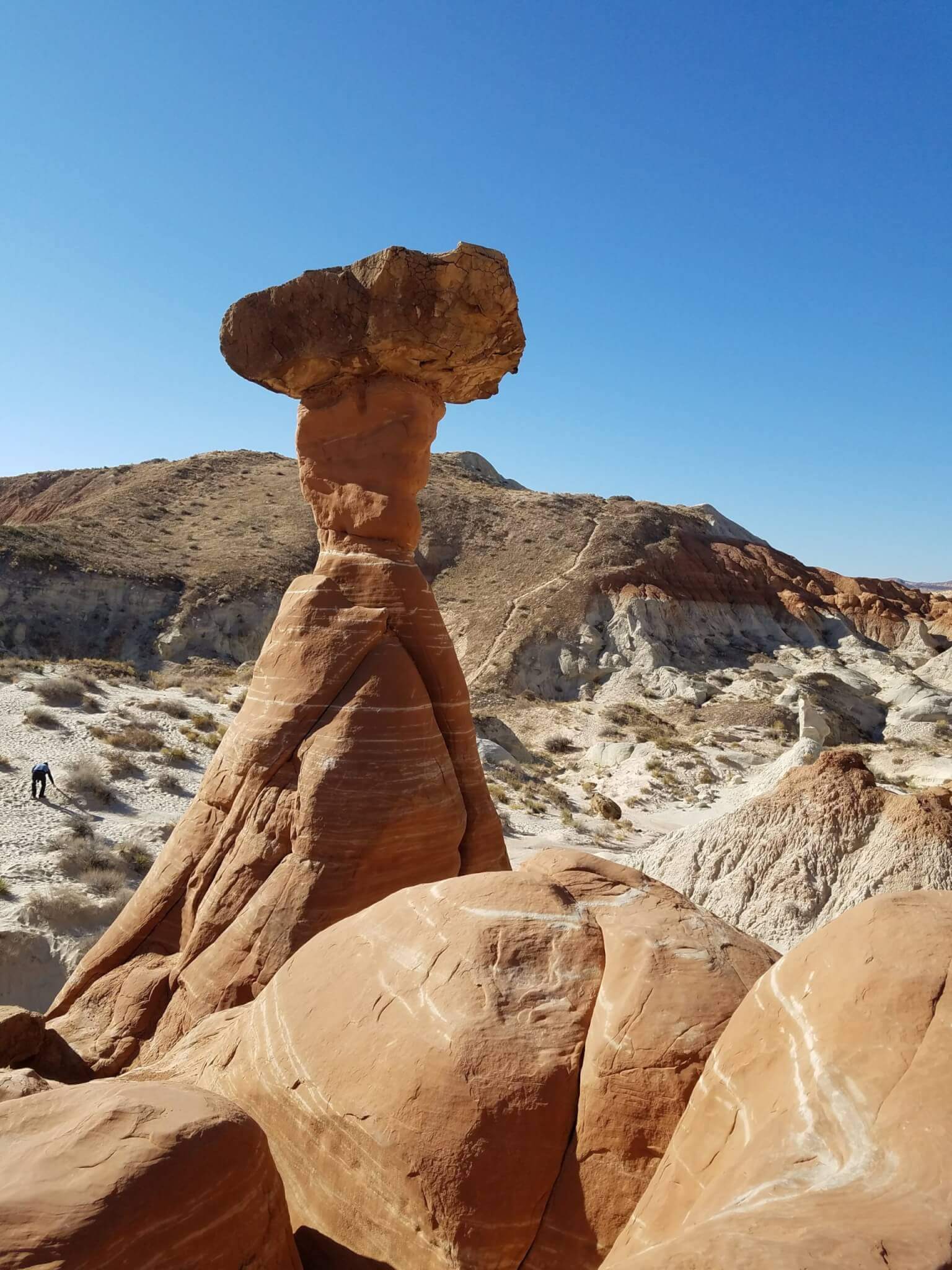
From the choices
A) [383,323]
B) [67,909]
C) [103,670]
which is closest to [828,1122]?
[383,323]

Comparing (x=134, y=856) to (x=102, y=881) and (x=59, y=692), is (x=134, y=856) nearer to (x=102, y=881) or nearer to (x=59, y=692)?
(x=102, y=881)

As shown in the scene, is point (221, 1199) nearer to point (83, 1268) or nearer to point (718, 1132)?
point (83, 1268)

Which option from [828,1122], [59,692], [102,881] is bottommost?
[102,881]

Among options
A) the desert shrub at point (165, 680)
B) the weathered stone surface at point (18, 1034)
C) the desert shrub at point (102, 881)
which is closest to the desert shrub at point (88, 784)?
the desert shrub at point (102, 881)

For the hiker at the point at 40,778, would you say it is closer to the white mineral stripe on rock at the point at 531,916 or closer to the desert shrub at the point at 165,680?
the desert shrub at the point at 165,680

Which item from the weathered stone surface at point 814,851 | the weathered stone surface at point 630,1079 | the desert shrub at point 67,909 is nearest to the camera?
the weathered stone surface at point 630,1079

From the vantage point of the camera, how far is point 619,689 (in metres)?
33.1

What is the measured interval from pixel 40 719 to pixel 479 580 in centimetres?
2777

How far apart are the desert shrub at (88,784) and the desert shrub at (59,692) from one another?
14.3 ft

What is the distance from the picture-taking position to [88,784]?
14891 millimetres

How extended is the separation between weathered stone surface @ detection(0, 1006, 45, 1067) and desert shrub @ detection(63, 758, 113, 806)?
408 inches

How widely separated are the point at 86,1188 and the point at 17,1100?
2.41 feet

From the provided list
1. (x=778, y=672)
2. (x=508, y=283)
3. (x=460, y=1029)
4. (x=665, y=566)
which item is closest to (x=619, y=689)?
(x=778, y=672)

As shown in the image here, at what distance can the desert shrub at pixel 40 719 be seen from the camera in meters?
17.4
